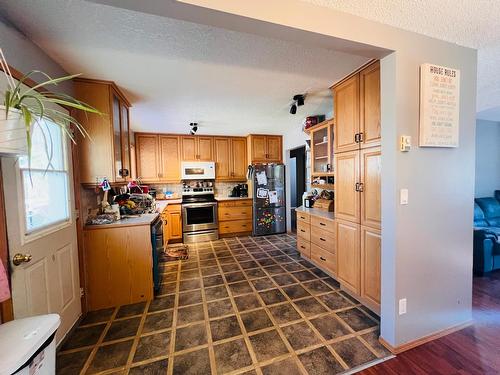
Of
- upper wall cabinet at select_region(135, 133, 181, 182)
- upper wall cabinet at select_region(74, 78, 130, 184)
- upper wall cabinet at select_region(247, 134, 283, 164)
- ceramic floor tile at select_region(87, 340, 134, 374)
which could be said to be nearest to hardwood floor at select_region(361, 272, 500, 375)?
ceramic floor tile at select_region(87, 340, 134, 374)

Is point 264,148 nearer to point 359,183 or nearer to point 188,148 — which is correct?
point 188,148

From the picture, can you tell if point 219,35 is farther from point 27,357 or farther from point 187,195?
point 187,195

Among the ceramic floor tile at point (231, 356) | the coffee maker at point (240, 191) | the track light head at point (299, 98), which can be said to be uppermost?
the track light head at point (299, 98)

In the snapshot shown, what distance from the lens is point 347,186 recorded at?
2365 millimetres

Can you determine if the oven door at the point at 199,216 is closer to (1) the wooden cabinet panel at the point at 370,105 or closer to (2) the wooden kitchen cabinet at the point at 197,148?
(2) the wooden kitchen cabinet at the point at 197,148

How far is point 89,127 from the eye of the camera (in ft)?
7.30

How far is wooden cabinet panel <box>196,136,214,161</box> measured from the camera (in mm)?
4965

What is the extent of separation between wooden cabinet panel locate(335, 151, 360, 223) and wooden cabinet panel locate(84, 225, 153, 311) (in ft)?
7.18

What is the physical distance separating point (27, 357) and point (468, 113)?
3172 mm

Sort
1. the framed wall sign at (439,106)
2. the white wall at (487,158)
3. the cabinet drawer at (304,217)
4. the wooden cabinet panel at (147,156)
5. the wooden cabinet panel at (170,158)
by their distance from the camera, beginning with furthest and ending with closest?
1. the wooden cabinet panel at (170,158)
2. the wooden cabinet panel at (147,156)
3. the white wall at (487,158)
4. the cabinet drawer at (304,217)
5. the framed wall sign at (439,106)

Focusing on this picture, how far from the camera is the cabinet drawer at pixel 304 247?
3.28 meters

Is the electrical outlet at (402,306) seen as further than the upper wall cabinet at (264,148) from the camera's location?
No

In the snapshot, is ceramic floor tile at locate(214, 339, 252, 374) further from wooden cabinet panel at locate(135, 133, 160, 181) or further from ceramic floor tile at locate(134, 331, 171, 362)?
wooden cabinet panel at locate(135, 133, 160, 181)

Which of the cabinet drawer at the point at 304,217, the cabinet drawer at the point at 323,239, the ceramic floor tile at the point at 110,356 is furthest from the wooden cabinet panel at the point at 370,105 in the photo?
the ceramic floor tile at the point at 110,356
